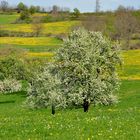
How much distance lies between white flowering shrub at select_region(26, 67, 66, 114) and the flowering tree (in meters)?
0.54

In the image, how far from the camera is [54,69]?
3666 cm

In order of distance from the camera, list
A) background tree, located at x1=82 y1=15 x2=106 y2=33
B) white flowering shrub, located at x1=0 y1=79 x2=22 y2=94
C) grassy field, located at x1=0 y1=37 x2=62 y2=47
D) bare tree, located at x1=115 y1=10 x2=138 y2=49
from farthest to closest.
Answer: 1. background tree, located at x1=82 y1=15 x2=106 y2=33
2. bare tree, located at x1=115 y1=10 x2=138 y2=49
3. grassy field, located at x1=0 y1=37 x2=62 y2=47
4. white flowering shrub, located at x1=0 y1=79 x2=22 y2=94

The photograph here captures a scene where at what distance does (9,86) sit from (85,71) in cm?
3280

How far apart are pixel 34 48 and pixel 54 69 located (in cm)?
7948

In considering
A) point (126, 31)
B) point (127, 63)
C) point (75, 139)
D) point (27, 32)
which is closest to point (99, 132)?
point (75, 139)

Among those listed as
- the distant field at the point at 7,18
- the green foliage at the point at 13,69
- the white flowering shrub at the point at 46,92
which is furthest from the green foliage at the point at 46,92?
the distant field at the point at 7,18

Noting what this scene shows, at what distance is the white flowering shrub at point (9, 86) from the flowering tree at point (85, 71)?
30.1m

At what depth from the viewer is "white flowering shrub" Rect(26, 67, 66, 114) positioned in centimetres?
3547

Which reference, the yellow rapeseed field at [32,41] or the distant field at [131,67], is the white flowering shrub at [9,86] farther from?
the yellow rapeseed field at [32,41]

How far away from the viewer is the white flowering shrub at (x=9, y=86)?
65.4 metres

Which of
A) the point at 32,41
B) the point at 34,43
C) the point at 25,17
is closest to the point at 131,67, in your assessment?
the point at 34,43

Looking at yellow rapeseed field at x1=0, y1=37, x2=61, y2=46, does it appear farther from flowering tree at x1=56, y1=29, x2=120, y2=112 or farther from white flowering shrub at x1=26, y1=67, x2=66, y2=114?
flowering tree at x1=56, y1=29, x2=120, y2=112

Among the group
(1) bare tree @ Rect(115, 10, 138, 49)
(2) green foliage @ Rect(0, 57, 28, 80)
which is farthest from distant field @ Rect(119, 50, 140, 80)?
(1) bare tree @ Rect(115, 10, 138, 49)

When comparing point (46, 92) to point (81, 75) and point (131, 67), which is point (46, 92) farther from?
point (131, 67)
